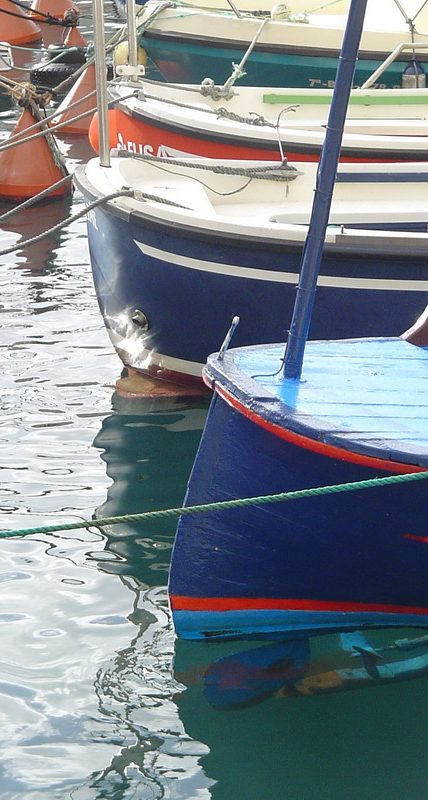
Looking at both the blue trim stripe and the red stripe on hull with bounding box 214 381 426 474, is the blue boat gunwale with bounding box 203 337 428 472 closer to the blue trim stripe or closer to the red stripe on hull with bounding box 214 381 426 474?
the red stripe on hull with bounding box 214 381 426 474

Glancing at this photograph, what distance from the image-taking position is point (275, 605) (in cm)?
425

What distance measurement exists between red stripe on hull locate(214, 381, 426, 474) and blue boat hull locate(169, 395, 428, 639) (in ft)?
0.06

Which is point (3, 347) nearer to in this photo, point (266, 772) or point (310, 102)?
point (310, 102)

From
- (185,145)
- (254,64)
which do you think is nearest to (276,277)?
(185,145)

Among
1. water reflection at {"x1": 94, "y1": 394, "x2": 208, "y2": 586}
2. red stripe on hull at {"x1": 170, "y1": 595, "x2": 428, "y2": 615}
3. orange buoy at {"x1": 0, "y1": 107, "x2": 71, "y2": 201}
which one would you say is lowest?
water reflection at {"x1": 94, "y1": 394, "x2": 208, "y2": 586}

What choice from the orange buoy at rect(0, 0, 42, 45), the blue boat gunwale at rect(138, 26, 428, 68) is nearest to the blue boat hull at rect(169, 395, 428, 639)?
the blue boat gunwale at rect(138, 26, 428, 68)

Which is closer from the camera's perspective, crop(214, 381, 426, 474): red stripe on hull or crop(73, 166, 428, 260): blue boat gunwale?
crop(214, 381, 426, 474): red stripe on hull

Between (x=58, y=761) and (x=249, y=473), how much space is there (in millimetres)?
1080

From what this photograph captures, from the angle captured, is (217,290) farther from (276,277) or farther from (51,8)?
(51,8)

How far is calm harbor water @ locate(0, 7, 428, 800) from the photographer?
3.69 meters

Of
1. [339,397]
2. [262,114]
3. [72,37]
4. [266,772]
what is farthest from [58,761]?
[72,37]

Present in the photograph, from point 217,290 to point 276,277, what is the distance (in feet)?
1.03

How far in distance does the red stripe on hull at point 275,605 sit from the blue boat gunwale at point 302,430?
66 centimetres

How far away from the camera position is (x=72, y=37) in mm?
16141
